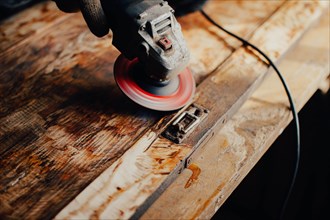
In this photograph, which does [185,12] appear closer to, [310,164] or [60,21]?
[60,21]

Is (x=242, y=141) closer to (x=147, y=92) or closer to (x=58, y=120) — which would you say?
(x=147, y=92)

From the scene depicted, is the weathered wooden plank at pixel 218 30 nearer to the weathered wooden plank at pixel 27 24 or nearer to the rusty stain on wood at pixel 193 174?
the rusty stain on wood at pixel 193 174

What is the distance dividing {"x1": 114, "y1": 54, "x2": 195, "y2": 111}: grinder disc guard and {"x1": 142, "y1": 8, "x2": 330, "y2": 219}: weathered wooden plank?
13 centimetres

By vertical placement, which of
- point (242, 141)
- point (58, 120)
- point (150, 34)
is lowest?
point (242, 141)

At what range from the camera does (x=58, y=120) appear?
2.73 feet

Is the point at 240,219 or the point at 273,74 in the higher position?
the point at 273,74

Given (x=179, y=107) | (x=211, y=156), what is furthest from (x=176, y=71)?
(x=211, y=156)

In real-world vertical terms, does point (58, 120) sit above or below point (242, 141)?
above

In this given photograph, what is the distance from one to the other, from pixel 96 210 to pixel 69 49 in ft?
1.75

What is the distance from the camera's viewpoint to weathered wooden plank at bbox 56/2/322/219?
0.67m

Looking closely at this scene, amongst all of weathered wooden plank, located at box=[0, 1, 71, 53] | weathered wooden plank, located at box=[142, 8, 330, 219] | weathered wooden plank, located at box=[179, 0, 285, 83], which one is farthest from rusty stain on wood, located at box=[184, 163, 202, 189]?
weathered wooden plank, located at box=[0, 1, 71, 53]

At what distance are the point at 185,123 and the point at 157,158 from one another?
12 centimetres

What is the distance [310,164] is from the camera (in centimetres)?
143

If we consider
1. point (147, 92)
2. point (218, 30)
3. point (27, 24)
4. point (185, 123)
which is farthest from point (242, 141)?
point (27, 24)
